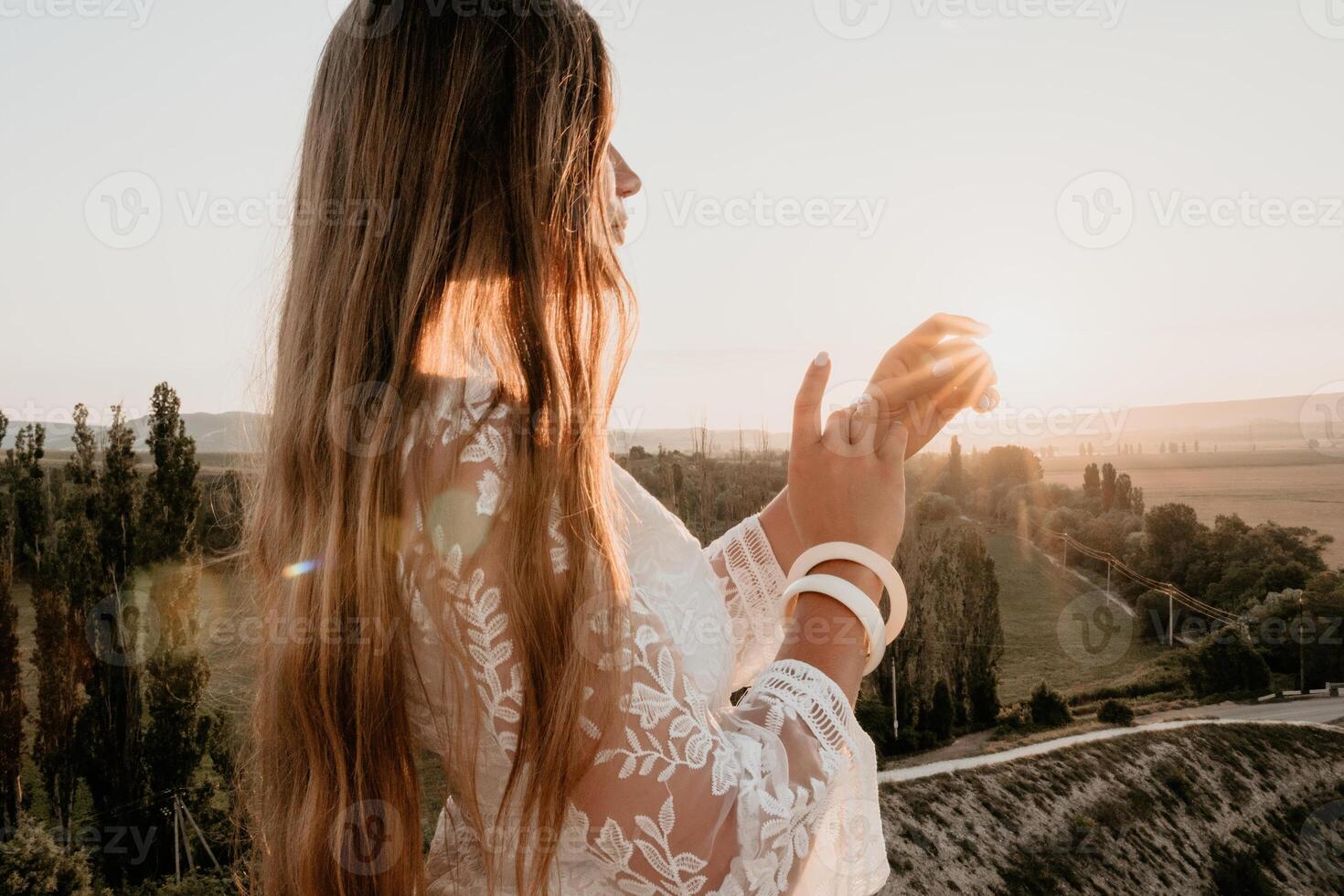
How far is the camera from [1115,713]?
94.7ft

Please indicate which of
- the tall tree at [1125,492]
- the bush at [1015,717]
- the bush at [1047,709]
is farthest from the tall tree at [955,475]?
the bush at [1015,717]

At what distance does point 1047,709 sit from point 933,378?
3080 centimetres

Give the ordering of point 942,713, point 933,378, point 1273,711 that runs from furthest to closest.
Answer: point 1273,711
point 942,713
point 933,378

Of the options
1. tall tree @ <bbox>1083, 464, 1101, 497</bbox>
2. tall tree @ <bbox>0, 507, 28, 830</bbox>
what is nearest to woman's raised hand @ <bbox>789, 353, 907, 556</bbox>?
tall tree @ <bbox>0, 507, 28, 830</bbox>

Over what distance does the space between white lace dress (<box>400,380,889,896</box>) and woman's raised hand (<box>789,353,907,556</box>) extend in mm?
216

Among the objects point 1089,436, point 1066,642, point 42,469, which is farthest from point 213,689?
point 1089,436

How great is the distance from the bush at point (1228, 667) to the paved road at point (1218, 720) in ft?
3.26

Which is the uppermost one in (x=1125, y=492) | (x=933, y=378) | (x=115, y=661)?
(x=933, y=378)

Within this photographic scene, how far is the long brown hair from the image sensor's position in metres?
0.95

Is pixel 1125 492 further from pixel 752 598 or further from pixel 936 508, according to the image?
pixel 752 598

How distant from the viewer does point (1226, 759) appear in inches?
928

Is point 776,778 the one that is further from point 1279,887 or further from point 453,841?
point 1279,887

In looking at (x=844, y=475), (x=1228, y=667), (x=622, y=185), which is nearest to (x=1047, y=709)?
(x=1228, y=667)

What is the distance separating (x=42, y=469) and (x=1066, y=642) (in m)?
33.9
